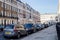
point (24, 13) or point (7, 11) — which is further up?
point (24, 13)

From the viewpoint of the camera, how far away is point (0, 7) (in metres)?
60.5

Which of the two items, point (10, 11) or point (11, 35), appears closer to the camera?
point (11, 35)

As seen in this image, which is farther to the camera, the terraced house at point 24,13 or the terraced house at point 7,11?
the terraced house at point 24,13

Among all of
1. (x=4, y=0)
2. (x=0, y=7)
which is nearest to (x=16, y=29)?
(x=0, y=7)

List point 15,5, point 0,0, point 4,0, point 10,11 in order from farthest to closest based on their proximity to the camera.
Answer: point 15,5
point 10,11
point 4,0
point 0,0

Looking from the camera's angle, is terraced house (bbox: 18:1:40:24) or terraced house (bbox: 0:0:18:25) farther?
terraced house (bbox: 18:1:40:24)

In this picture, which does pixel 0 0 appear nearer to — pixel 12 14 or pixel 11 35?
pixel 12 14

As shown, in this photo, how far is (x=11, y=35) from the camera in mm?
19109

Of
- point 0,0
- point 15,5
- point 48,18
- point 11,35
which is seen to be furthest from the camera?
point 48,18

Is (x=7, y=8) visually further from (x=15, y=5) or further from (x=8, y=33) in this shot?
(x=8, y=33)

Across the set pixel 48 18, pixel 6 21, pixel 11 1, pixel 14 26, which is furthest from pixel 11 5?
pixel 48 18

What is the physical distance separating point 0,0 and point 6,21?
367 inches

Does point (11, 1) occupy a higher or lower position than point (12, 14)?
higher

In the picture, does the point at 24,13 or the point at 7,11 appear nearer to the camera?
the point at 7,11
